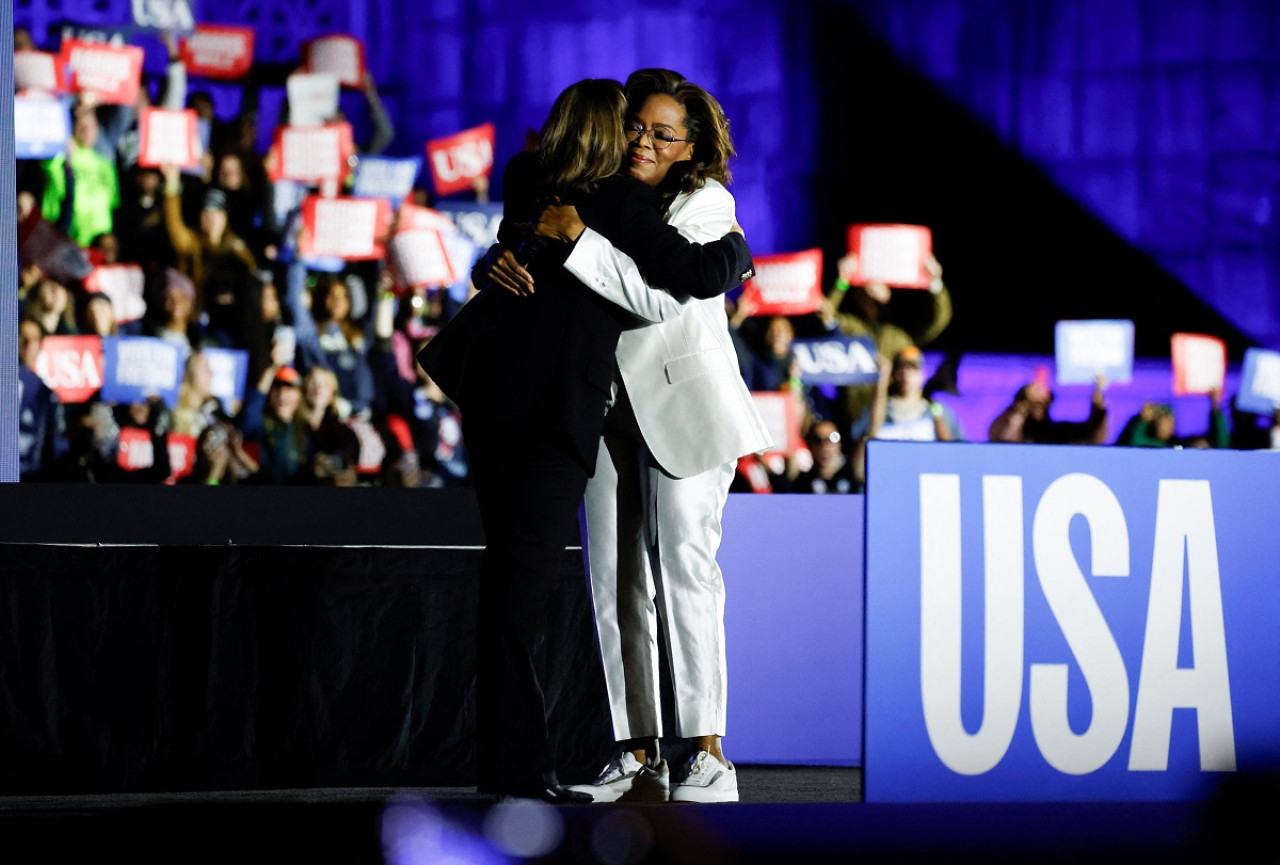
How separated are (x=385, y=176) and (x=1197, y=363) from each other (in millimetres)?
2996

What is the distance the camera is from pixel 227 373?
4.71 m

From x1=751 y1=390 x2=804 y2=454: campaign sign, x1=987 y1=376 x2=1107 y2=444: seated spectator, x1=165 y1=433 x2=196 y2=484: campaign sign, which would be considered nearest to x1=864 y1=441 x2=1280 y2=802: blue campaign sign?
x1=751 y1=390 x2=804 y2=454: campaign sign

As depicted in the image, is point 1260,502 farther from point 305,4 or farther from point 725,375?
point 305,4

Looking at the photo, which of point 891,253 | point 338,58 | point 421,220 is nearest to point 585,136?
point 421,220

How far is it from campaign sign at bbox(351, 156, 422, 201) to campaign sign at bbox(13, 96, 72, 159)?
96cm

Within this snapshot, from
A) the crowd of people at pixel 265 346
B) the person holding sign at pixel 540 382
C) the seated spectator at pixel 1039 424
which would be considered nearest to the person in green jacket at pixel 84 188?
the crowd of people at pixel 265 346

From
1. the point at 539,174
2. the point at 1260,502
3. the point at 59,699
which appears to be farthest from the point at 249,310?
the point at 1260,502

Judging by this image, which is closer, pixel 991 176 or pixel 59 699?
pixel 59 699

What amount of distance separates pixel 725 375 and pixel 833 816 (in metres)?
0.71

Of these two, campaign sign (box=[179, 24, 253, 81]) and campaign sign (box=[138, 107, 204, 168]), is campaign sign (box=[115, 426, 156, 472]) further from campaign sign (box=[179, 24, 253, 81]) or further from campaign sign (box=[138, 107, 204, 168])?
campaign sign (box=[179, 24, 253, 81])

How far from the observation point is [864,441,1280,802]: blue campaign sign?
1565 mm

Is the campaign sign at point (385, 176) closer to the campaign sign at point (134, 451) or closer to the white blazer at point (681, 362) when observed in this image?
the campaign sign at point (134, 451)

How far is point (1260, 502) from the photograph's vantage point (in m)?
1.71

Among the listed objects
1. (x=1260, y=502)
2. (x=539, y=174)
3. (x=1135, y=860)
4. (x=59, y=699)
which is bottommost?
(x=59, y=699)
